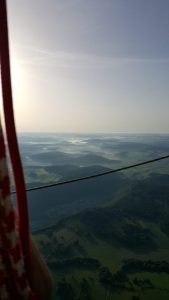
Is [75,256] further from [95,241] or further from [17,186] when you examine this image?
[17,186]

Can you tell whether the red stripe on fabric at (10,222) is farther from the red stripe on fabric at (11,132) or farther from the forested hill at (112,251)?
the forested hill at (112,251)

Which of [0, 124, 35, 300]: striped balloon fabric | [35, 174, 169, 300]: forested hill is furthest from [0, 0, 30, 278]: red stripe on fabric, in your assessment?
[35, 174, 169, 300]: forested hill

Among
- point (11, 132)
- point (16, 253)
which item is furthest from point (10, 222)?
point (11, 132)

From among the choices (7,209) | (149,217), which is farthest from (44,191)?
(7,209)

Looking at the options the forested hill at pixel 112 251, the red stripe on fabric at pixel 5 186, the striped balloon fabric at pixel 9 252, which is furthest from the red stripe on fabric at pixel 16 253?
the forested hill at pixel 112 251

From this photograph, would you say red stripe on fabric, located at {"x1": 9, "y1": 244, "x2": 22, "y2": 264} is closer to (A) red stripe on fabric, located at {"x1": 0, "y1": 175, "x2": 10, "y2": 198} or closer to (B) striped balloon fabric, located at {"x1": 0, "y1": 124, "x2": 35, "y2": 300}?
(B) striped balloon fabric, located at {"x1": 0, "y1": 124, "x2": 35, "y2": 300}
